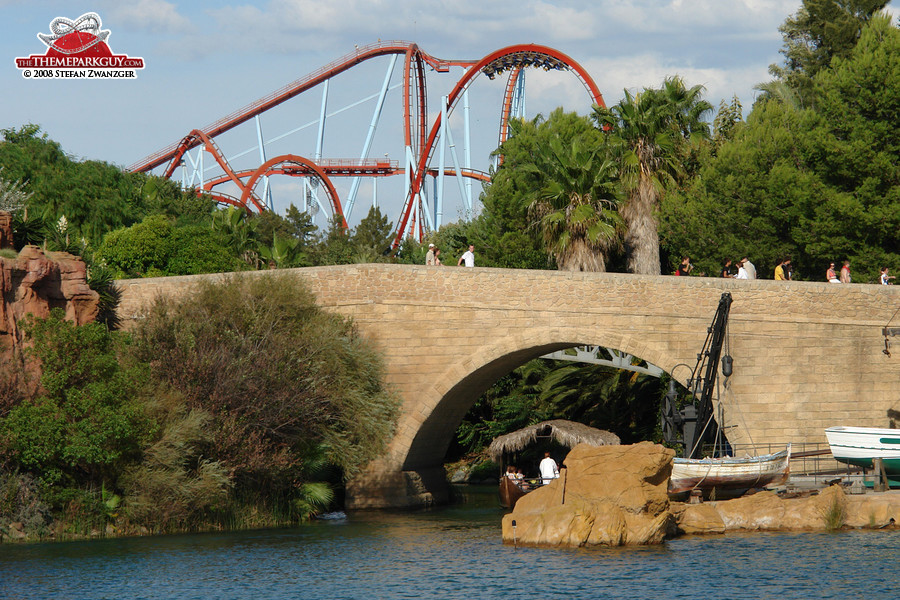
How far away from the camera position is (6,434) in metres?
21.5

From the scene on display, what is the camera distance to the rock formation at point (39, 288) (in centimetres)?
2366

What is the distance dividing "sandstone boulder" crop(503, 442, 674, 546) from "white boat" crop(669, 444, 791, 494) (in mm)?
2496

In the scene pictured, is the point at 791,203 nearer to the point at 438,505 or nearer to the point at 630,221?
the point at 630,221

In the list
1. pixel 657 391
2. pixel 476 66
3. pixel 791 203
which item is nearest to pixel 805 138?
pixel 791 203

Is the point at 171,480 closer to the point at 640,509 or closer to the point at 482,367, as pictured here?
the point at 482,367

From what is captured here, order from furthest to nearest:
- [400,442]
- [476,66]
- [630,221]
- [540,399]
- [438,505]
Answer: [476,66]
[540,399]
[630,221]
[438,505]
[400,442]

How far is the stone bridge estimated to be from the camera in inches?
984

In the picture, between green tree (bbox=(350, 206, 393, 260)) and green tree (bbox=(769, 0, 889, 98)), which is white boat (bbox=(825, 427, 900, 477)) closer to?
green tree (bbox=(769, 0, 889, 98))

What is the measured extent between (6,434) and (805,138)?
77.4ft

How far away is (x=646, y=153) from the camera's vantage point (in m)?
35.0

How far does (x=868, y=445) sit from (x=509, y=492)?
8213 mm

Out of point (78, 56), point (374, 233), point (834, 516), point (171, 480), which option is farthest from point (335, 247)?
point (834, 516)

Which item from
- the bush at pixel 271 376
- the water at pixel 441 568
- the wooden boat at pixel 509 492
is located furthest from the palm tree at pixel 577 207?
the water at pixel 441 568

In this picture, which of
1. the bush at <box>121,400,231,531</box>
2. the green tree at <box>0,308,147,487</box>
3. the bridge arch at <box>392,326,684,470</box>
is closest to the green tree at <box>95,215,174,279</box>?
the green tree at <box>0,308,147,487</box>
